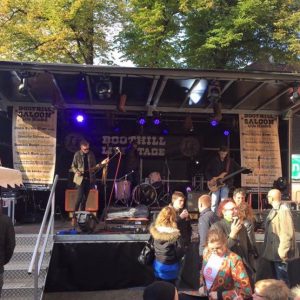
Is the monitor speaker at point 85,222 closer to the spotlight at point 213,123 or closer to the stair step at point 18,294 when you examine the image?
the stair step at point 18,294

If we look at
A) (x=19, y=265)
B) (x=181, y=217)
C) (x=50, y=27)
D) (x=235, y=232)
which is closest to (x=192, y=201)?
(x=181, y=217)

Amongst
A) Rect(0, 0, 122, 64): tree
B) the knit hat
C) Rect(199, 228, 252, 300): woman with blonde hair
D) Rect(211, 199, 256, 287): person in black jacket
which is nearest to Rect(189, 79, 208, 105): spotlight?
Rect(211, 199, 256, 287): person in black jacket

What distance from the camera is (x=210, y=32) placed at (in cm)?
1625

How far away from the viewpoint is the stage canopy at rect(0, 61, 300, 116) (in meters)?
7.62

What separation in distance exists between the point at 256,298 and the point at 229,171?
7430 mm

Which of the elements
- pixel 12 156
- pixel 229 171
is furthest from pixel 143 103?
pixel 12 156

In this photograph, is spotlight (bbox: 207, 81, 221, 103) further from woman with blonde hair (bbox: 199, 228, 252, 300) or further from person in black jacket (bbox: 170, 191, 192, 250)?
woman with blonde hair (bbox: 199, 228, 252, 300)

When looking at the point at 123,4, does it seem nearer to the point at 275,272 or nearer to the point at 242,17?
the point at 242,17

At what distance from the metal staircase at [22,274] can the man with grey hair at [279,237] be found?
10.8ft

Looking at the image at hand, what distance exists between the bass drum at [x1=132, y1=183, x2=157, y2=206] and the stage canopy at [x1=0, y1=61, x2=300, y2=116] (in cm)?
189

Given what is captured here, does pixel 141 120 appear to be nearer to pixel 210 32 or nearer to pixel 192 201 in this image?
pixel 192 201

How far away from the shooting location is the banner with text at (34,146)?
32.6ft

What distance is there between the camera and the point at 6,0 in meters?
16.2

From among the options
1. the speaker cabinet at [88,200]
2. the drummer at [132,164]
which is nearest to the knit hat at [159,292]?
the speaker cabinet at [88,200]
